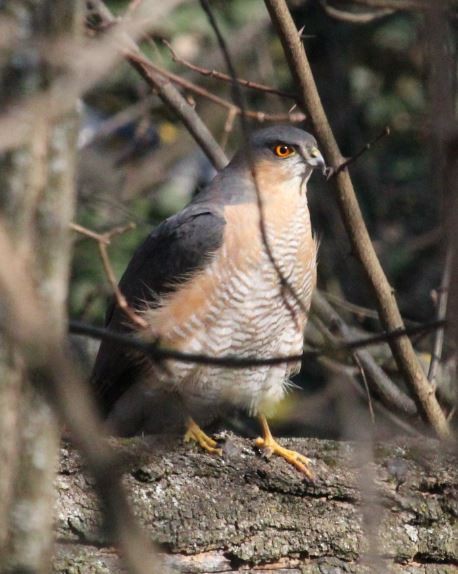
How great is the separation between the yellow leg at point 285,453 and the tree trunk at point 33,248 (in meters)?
1.84

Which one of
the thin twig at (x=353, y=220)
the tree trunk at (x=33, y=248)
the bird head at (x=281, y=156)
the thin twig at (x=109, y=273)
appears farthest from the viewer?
the bird head at (x=281, y=156)

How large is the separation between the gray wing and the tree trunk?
2458 mm

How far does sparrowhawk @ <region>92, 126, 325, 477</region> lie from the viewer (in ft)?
15.9

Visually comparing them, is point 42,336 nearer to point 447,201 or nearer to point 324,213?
point 447,201

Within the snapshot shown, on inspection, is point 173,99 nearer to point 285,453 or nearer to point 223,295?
point 223,295

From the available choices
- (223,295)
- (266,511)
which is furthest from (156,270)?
(266,511)

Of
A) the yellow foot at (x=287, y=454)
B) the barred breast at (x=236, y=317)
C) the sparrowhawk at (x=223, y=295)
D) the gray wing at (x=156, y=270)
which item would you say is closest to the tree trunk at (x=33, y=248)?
the yellow foot at (x=287, y=454)

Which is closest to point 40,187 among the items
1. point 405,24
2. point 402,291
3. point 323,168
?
point 323,168

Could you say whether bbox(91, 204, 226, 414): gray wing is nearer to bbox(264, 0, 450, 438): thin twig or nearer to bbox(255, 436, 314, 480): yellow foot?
bbox(264, 0, 450, 438): thin twig

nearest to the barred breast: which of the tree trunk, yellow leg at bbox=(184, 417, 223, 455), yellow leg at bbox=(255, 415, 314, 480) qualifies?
yellow leg at bbox=(184, 417, 223, 455)

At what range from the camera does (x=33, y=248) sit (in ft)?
7.95

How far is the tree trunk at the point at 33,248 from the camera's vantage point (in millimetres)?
2400

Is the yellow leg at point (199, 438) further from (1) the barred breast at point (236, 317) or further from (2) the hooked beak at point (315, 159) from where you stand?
(2) the hooked beak at point (315, 159)

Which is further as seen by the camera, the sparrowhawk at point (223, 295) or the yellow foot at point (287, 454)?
the sparrowhawk at point (223, 295)
